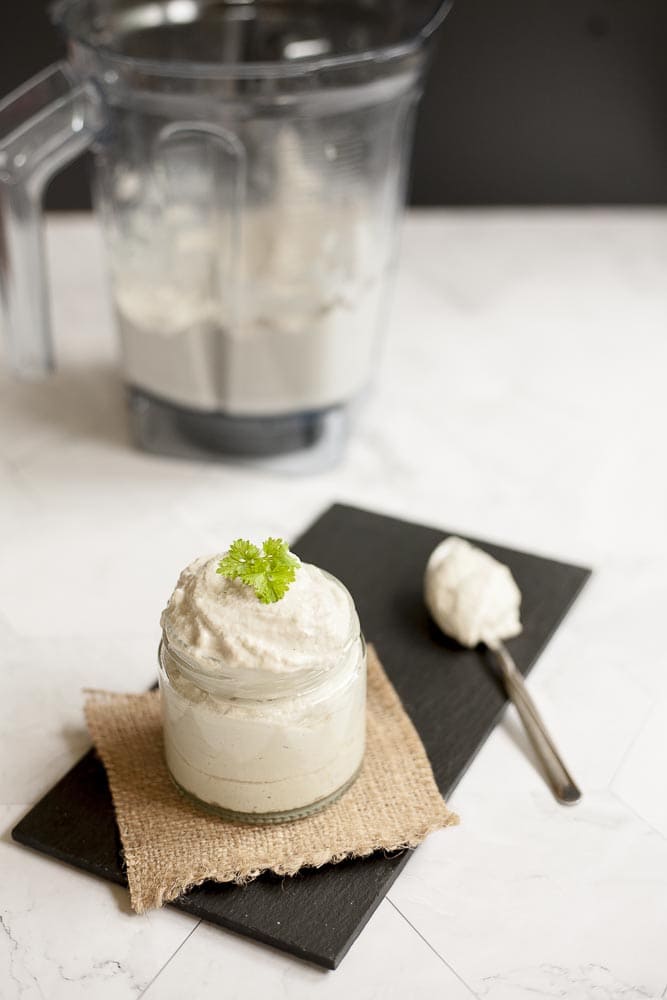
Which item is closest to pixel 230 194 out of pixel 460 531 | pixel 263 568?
pixel 460 531

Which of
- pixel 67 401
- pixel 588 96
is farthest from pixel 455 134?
pixel 67 401

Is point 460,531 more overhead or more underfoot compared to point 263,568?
more underfoot

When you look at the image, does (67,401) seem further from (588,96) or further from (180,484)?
(588,96)

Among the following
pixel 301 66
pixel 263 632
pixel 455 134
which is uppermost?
pixel 301 66

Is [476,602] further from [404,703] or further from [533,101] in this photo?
[533,101]

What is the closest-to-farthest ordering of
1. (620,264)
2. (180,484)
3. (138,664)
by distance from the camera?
(138,664), (180,484), (620,264)

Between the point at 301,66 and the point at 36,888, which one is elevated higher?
the point at 301,66
